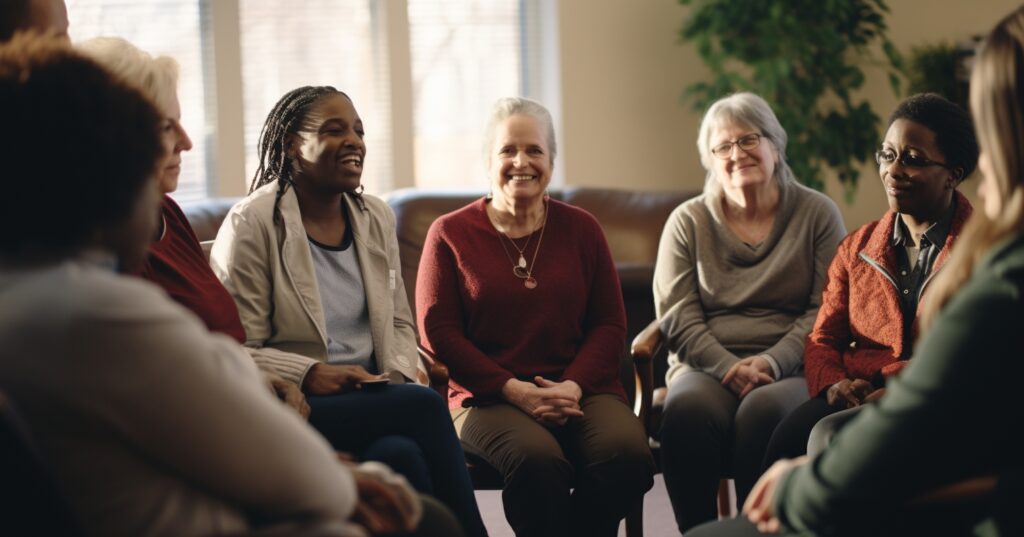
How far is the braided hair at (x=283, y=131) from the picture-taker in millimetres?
2713

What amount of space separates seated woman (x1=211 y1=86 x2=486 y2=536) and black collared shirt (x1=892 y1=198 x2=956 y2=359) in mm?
1108

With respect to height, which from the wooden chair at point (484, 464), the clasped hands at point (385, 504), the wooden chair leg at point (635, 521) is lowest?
A: the wooden chair leg at point (635, 521)

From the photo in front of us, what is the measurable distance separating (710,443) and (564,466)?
1.34ft

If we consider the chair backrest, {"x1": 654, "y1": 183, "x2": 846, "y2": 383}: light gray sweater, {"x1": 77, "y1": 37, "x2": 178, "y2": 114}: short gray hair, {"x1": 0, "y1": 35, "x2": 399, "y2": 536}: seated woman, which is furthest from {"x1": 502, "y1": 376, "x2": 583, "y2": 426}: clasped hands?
the chair backrest

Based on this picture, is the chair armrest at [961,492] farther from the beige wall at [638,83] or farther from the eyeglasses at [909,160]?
the beige wall at [638,83]

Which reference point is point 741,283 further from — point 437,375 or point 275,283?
point 275,283

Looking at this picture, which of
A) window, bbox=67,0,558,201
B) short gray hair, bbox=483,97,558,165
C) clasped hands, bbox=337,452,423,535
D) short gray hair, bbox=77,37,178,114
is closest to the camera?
clasped hands, bbox=337,452,423,535

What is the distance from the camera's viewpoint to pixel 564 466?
260cm

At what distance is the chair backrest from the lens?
1069mm

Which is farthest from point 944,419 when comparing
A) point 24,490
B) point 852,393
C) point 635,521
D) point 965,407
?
point 635,521

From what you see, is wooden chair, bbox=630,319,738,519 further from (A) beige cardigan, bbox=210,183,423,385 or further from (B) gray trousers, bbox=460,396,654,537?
(A) beige cardigan, bbox=210,183,423,385

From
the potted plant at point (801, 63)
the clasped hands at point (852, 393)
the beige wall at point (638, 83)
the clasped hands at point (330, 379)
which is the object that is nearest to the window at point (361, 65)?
the beige wall at point (638, 83)

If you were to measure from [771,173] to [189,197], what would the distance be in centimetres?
294

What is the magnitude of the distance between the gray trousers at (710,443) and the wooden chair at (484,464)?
11 cm
